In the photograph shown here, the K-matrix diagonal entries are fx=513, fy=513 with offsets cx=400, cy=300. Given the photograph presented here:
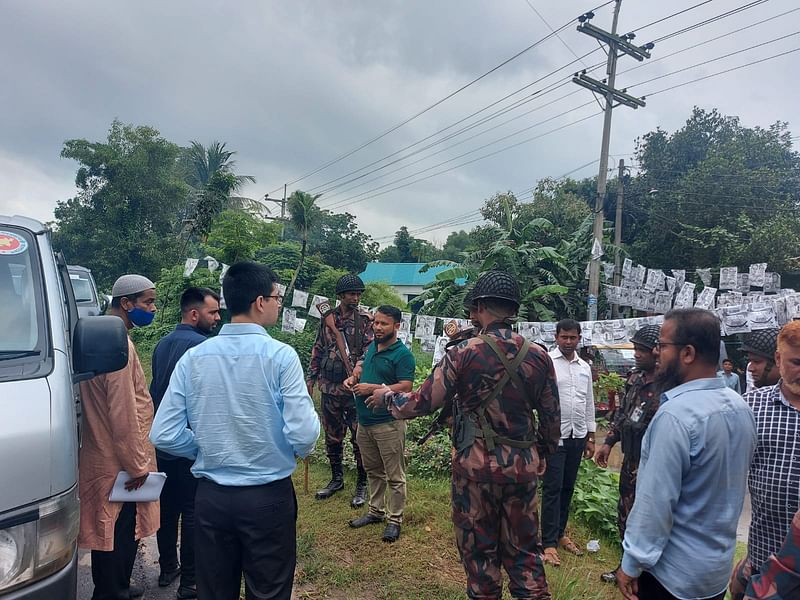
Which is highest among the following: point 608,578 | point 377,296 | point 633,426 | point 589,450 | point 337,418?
point 377,296

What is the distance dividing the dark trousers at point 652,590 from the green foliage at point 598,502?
2800 mm

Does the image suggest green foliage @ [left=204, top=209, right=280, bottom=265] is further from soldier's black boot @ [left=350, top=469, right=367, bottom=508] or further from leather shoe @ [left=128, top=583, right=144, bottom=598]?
leather shoe @ [left=128, top=583, right=144, bottom=598]

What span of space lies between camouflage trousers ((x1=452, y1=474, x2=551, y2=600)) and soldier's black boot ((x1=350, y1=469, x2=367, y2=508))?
7.24 ft

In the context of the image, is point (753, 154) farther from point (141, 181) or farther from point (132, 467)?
point (132, 467)

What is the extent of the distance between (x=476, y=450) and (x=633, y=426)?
4.54ft

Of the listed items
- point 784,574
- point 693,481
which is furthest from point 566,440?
point 784,574

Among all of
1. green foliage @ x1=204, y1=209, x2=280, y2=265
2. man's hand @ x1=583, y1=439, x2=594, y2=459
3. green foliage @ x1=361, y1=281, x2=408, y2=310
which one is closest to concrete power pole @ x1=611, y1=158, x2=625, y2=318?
green foliage @ x1=361, y1=281, x2=408, y2=310

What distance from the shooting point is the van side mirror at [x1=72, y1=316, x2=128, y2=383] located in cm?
213

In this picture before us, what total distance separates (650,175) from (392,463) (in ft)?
74.2

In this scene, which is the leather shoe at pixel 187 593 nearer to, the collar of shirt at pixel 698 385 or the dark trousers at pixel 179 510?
the dark trousers at pixel 179 510

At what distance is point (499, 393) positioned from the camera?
274 centimetres

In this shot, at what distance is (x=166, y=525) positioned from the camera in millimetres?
3404

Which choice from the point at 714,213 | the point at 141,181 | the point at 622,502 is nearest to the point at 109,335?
the point at 622,502

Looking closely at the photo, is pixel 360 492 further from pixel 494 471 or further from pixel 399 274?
pixel 399 274
